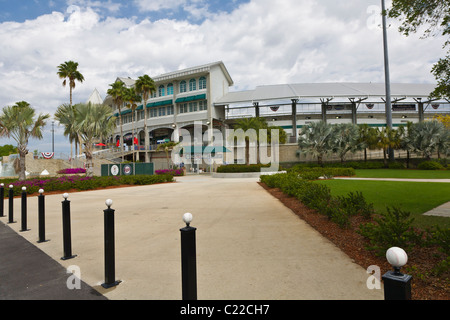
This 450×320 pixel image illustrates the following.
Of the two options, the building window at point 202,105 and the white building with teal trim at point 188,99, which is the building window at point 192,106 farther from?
the building window at point 202,105

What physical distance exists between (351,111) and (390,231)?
47.9 m

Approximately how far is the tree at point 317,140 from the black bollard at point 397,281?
34774 mm

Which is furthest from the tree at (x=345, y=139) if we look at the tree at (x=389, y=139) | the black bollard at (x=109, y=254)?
the black bollard at (x=109, y=254)

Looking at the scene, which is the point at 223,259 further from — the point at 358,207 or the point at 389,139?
the point at 389,139

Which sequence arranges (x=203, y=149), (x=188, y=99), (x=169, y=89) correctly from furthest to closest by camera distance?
(x=169, y=89) → (x=188, y=99) → (x=203, y=149)

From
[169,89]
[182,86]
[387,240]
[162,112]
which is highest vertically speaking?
[182,86]

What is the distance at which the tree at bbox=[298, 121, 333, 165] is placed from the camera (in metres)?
34.2

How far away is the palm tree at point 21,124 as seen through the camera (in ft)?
55.2

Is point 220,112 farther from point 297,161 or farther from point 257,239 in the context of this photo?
point 257,239

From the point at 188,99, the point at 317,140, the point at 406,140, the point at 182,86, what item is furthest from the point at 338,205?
the point at 182,86

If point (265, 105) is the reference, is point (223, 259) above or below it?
below

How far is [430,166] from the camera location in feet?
96.4

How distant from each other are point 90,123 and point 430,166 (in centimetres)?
3514
